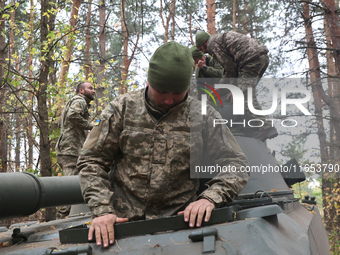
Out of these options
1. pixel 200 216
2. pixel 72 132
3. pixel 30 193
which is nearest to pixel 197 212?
pixel 200 216

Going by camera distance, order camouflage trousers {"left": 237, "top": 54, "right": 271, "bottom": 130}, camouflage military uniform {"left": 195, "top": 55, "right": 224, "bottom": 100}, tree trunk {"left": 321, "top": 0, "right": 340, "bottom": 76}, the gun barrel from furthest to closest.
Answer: tree trunk {"left": 321, "top": 0, "right": 340, "bottom": 76}, camouflage military uniform {"left": 195, "top": 55, "right": 224, "bottom": 100}, camouflage trousers {"left": 237, "top": 54, "right": 271, "bottom": 130}, the gun barrel

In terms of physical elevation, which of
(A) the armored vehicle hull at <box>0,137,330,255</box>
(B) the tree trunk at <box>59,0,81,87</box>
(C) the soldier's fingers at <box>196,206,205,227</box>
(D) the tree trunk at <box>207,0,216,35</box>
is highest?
(D) the tree trunk at <box>207,0,216,35</box>

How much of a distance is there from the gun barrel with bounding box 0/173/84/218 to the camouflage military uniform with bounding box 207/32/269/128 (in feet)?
8.49

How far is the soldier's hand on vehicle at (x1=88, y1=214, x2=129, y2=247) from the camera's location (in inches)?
99.0

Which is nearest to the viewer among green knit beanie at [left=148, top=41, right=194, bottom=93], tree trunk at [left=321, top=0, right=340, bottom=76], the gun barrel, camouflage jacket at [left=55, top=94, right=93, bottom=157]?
green knit beanie at [left=148, top=41, right=194, bottom=93]

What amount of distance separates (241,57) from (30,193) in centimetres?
360

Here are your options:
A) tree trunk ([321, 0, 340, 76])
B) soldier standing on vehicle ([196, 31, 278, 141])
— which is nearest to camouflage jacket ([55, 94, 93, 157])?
soldier standing on vehicle ([196, 31, 278, 141])

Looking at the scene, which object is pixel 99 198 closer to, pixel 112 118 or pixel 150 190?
pixel 150 190

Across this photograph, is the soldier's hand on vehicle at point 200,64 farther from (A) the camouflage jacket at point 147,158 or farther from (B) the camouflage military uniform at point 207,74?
(A) the camouflage jacket at point 147,158

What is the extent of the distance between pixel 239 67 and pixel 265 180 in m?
1.97

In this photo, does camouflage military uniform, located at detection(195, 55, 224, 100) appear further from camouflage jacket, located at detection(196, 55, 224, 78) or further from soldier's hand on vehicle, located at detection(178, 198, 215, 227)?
soldier's hand on vehicle, located at detection(178, 198, 215, 227)

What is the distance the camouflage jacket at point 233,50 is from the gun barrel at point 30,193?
9.58 ft

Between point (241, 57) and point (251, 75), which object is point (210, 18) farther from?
point (251, 75)

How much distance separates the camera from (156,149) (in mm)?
2992
